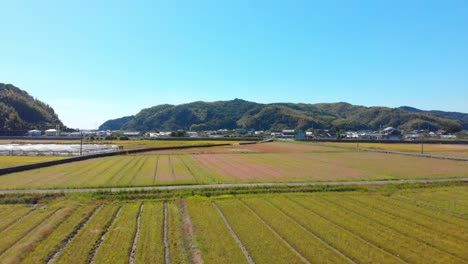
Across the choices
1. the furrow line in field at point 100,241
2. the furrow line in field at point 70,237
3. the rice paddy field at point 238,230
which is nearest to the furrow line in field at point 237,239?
the rice paddy field at point 238,230

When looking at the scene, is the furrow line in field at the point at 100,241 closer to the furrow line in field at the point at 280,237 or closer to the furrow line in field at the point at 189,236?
the furrow line in field at the point at 189,236

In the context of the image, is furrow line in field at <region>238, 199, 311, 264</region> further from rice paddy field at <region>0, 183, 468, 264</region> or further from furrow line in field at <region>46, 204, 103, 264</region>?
furrow line in field at <region>46, 204, 103, 264</region>

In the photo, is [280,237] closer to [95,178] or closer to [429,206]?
[429,206]

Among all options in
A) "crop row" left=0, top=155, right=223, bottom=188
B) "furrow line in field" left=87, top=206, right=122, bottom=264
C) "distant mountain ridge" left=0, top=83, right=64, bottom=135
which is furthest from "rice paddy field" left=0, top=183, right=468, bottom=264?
"distant mountain ridge" left=0, top=83, right=64, bottom=135

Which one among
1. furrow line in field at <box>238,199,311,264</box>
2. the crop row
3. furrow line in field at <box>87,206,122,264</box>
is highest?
the crop row

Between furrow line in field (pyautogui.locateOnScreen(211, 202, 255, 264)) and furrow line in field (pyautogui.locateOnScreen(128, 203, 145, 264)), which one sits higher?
furrow line in field (pyautogui.locateOnScreen(128, 203, 145, 264))

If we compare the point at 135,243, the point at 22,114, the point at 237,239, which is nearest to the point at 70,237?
the point at 135,243

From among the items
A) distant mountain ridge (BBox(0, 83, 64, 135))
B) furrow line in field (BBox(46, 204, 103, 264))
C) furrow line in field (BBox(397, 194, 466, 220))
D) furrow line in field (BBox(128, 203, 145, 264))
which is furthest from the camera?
distant mountain ridge (BBox(0, 83, 64, 135))
